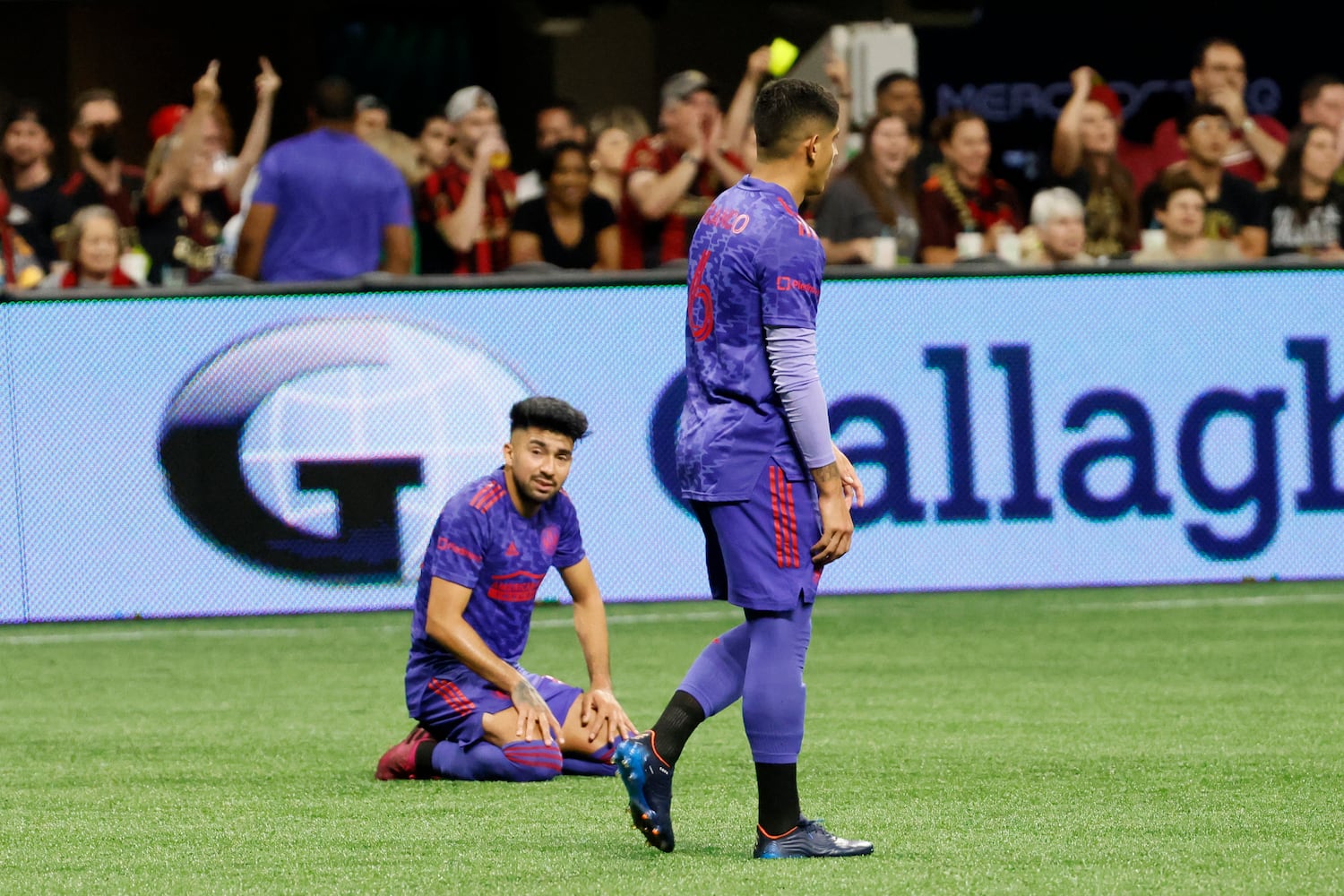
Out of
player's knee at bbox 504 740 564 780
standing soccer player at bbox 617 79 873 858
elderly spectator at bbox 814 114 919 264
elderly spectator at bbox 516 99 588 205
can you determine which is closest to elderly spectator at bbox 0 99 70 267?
elderly spectator at bbox 516 99 588 205

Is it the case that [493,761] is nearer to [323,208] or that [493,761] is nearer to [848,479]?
[848,479]

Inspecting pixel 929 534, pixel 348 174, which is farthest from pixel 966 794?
pixel 348 174

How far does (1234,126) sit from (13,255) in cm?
712

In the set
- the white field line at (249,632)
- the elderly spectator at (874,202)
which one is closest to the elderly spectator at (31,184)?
the white field line at (249,632)

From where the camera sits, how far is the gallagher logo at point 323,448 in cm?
1051

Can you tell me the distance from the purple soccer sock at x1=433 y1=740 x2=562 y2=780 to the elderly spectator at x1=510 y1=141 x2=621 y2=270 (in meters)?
5.41

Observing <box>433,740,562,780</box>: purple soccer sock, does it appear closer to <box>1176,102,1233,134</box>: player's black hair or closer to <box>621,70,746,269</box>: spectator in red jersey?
<box>621,70,746,269</box>: spectator in red jersey

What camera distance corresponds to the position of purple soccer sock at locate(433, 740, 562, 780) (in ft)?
21.9

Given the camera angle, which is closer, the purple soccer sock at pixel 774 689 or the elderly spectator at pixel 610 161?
the purple soccer sock at pixel 774 689

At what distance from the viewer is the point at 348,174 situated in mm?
11086

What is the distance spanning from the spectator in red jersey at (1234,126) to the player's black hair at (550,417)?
7747 mm

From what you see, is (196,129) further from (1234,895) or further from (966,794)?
(1234,895)

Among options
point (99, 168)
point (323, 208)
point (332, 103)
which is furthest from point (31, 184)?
point (323, 208)

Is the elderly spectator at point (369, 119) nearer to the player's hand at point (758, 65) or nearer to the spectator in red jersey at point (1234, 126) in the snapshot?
the player's hand at point (758, 65)
